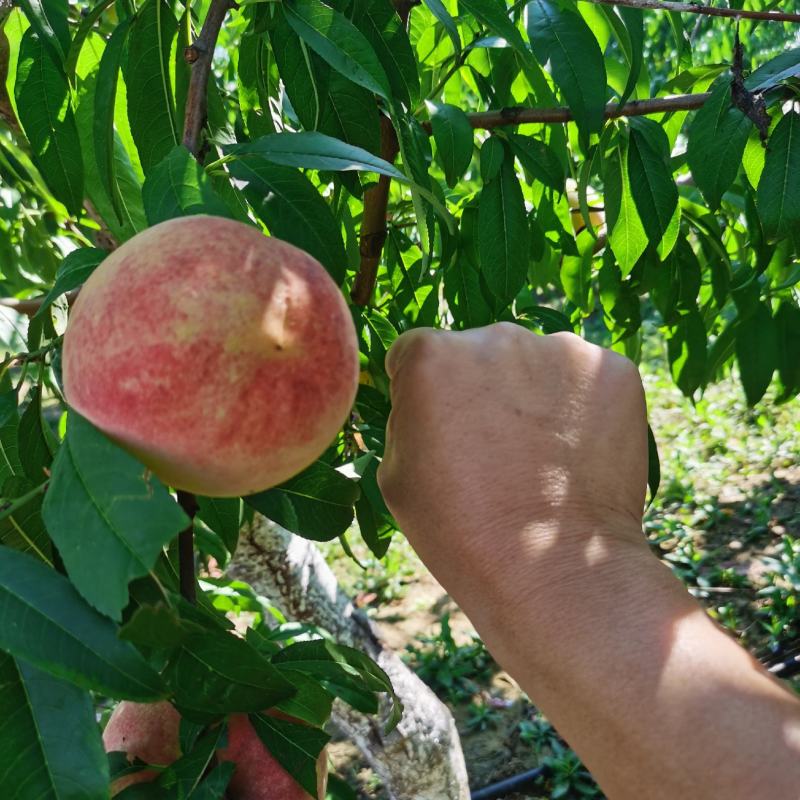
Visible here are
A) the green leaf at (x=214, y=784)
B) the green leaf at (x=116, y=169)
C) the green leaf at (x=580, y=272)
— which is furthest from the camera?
the green leaf at (x=580, y=272)

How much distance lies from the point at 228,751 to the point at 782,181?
35.1 inches

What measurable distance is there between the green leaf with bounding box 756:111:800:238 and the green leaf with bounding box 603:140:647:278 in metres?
0.16

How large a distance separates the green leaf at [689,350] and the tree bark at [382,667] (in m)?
0.85

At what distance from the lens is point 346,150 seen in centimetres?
74

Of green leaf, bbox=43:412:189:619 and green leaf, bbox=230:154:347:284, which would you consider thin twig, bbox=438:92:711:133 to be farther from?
green leaf, bbox=43:412:189:619

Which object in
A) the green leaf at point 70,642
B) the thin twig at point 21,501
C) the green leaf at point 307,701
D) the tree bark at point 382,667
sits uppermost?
the thin twig at point 21,501

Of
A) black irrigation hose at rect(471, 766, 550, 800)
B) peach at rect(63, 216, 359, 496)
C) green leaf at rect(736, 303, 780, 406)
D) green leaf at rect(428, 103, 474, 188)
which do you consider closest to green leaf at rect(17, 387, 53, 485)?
peach at rect(63, 216, 359, 496)

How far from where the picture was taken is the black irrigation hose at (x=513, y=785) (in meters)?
2.46

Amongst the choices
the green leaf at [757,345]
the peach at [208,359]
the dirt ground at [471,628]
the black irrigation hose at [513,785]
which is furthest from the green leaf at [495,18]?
the dirt ground at [471,628]

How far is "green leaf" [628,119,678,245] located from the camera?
1230 mm

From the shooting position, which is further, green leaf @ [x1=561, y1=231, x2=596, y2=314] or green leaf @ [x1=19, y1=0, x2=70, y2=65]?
green leaf @ [x1=561, y1=231, x2=596, y2=314]

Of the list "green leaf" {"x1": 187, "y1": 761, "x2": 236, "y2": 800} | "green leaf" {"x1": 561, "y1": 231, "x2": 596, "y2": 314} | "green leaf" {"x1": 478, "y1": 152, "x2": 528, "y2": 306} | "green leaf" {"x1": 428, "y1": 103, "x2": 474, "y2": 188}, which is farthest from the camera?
"green leaf" {"x1": 561, "y1": 231, "x2": 596, "y2": 314}

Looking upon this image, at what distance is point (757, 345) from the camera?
181 centimetres

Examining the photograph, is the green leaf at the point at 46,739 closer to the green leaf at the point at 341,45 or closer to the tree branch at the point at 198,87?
the tree branch at the point at 198,87
